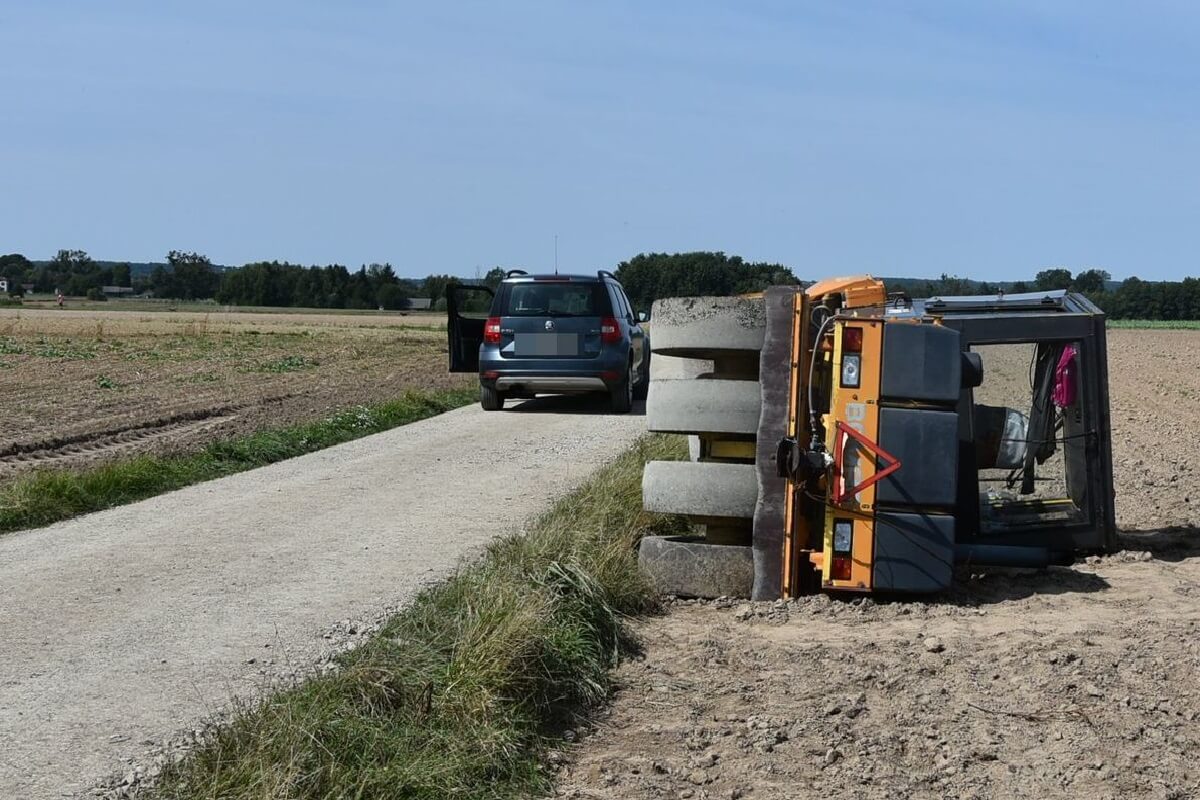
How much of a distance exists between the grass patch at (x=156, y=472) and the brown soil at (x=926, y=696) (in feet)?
16.0

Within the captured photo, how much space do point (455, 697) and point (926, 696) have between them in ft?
6.23

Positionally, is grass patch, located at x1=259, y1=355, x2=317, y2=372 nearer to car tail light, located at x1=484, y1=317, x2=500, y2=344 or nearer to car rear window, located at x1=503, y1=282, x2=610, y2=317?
car tail light, located at x1=484, y1=317, x2=500, y2=344

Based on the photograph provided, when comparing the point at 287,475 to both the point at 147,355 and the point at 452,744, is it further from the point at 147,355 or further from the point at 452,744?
the point at 147,355

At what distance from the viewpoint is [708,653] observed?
6.54 metres

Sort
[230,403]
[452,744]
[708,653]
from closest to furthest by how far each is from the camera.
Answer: [452,744]
[708,653]
[230,403]

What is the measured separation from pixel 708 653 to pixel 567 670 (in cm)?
85

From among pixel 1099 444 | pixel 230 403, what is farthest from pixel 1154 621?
pixel 230 403

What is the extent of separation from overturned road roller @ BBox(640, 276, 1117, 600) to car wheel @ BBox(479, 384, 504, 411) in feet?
34.0

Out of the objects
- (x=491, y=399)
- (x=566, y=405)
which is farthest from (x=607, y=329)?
(x=566, y=405)

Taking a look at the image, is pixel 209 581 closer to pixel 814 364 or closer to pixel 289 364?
pixel 814 364

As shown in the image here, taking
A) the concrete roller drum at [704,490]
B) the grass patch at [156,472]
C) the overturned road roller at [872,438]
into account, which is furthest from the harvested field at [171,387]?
the overturned road roller at [872,438]

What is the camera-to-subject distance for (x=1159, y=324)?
9519 centimetres

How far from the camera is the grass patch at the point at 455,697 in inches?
176

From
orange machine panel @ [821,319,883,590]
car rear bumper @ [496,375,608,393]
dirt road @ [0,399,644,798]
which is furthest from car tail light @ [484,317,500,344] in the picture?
orange machine panel @ [821,319,883,590]
